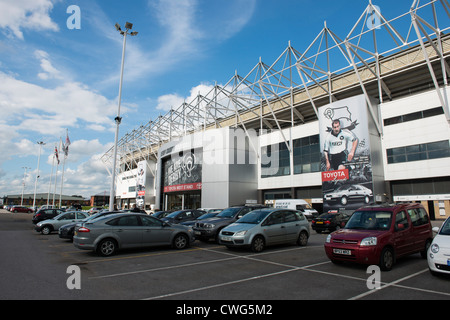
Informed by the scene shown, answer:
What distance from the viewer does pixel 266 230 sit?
10375mm

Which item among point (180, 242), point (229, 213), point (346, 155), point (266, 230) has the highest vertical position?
point (346, 155)

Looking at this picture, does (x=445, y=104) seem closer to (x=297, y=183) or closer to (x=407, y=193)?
(x=407, y=193)

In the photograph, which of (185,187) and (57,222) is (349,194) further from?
(57,222)

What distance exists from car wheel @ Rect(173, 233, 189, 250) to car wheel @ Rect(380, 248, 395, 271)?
6.89 m

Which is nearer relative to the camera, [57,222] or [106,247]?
[106,247]

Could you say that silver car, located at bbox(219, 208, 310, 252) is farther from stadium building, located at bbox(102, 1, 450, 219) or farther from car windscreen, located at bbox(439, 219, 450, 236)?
stadium building, located at bbox(102, 1, 450, 219)

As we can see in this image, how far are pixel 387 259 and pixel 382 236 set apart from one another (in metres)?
0.61

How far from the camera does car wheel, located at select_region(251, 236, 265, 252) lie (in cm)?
995

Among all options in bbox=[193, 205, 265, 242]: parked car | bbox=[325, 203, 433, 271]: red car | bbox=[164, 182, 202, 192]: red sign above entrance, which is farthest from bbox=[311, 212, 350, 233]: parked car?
bbox=[164, 182, 202, 192]: red sign above entrance

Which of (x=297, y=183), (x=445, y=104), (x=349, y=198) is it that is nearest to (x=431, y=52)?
(x=445, y=104)

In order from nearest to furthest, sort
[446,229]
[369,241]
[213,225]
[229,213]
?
[446,229], [369,241], [213,225], [229,213]

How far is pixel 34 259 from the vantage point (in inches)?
359

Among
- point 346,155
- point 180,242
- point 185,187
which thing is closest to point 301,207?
point 346,155

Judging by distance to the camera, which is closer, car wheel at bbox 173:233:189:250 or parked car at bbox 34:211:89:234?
car wheel at bbox 173:233:189:250
